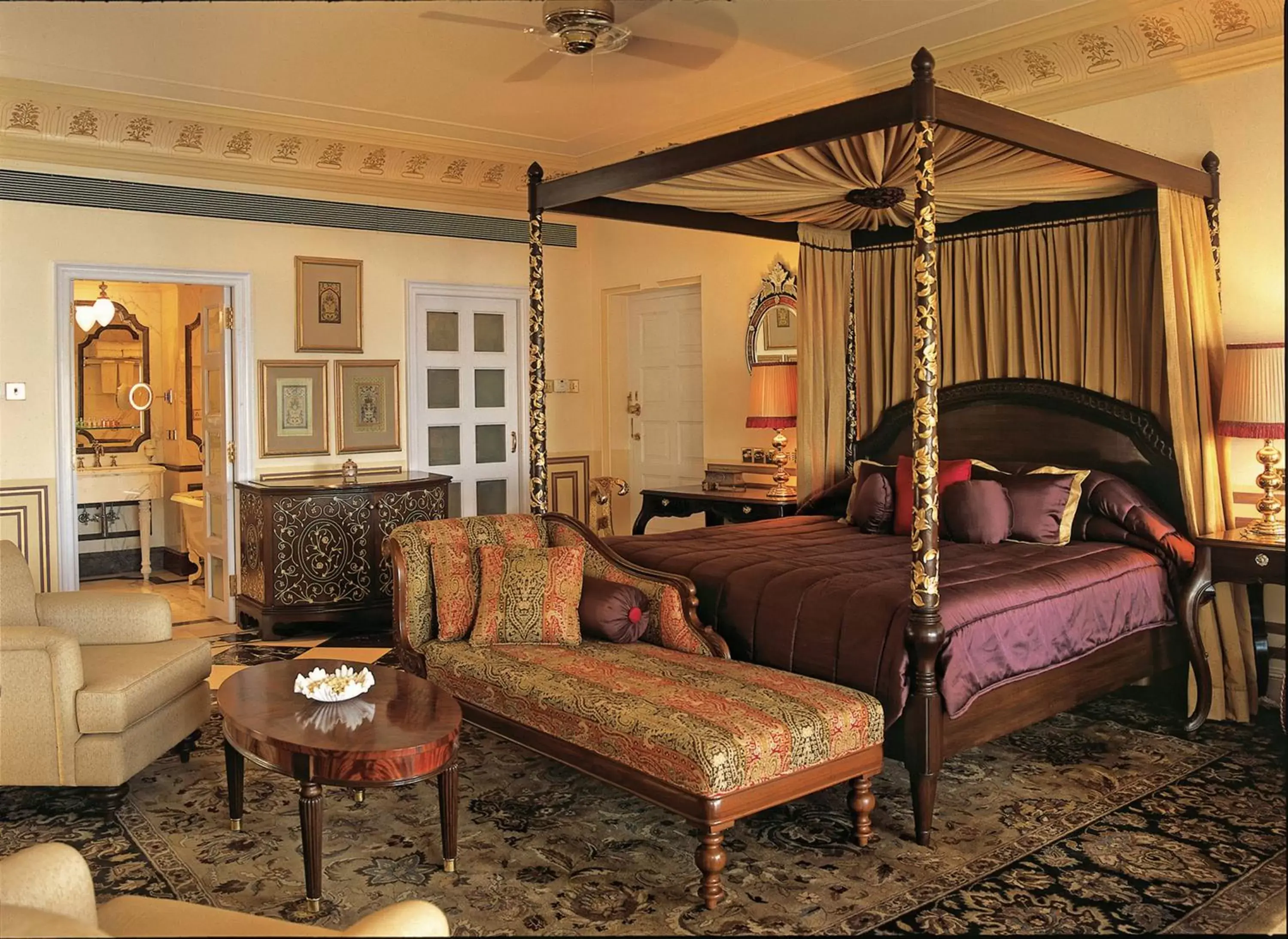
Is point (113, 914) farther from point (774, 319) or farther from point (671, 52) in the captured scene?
point (774, 319)

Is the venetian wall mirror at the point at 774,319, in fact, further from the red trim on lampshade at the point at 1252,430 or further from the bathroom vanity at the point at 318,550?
the red trim on lampshade at the point at 1252,430

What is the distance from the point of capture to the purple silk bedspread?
3.61 metres

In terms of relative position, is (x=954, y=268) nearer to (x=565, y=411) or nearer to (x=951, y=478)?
(x=951, y=478)

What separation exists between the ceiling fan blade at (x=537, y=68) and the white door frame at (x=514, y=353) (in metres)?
2.15

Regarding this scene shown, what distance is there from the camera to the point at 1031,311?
555 cm

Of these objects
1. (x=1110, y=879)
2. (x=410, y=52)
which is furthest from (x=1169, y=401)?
(x=410, y=52)

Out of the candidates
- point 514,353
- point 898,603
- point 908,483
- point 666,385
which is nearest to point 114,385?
point 514,353

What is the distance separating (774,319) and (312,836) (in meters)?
4.74

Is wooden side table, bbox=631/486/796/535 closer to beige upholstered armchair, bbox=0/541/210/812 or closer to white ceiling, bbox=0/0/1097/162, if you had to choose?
white ceiling, bbox=0/0/1097/162

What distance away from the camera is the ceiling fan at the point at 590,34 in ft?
14.7

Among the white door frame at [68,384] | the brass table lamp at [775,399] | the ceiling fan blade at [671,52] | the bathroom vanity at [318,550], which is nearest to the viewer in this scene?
the ceiling fan blade at [671,52]

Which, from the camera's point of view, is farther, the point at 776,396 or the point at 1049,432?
the point at 776,396

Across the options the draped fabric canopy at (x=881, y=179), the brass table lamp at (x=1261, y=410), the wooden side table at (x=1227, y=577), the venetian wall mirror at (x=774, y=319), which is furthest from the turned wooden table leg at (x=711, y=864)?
the venetian wall mirror at (x=774, y=319)

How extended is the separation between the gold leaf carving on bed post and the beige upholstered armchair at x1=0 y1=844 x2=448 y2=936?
6.71ft
